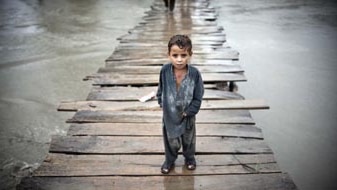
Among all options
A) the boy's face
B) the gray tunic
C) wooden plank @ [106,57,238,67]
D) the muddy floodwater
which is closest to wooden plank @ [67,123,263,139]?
the gray tunic

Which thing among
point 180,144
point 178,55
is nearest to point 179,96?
point 178,55

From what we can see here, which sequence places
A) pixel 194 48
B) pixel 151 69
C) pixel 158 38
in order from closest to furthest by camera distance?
pixel 151 69 → pixel 194 48 → pixel 158 38

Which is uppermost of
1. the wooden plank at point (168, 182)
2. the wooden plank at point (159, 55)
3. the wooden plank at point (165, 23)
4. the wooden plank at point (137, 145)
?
the wooden plank at point (165, 23)

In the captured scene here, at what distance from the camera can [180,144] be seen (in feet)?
7.12

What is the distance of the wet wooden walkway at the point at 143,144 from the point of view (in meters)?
2.20

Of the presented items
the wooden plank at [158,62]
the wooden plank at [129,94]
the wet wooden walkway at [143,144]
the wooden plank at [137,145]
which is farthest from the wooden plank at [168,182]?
the wooden plank at [158,62]

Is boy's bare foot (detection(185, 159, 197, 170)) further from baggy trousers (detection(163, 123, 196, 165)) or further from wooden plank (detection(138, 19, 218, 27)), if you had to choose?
wooden plank (detection(138, 19, 218, 27))

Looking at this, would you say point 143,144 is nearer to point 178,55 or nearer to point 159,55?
point 178,55

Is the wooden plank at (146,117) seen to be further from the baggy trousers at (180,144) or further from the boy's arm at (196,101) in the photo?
the boy's arm at (196,101)

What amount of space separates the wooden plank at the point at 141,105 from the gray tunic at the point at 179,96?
116 centimetres

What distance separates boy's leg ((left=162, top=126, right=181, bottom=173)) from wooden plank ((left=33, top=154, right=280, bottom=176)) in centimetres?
7

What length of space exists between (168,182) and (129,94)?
1.58m

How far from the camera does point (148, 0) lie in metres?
14.6

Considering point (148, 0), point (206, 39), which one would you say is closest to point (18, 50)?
point (206, 39)
